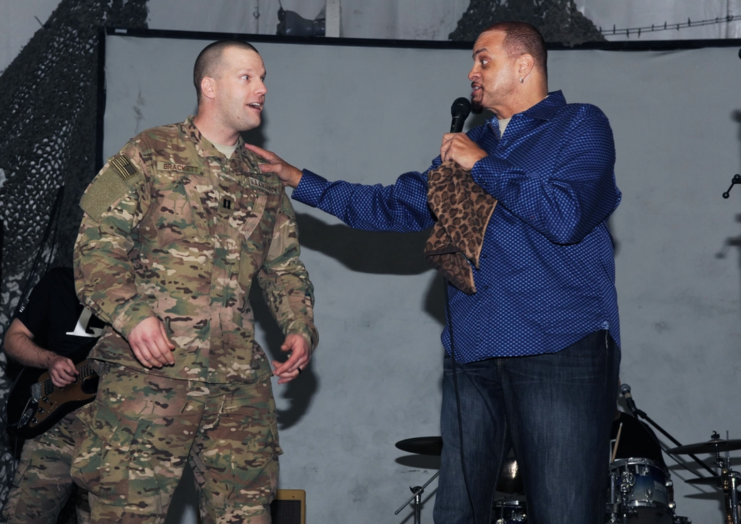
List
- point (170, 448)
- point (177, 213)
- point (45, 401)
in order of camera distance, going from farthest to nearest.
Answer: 1. point (45, 401)
2. point (177, 213)
3. point (170, 448)

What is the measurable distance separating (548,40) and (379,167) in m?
1.17

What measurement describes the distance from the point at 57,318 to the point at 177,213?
1756mm

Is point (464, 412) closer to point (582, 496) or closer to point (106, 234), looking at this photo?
point (582, 496)

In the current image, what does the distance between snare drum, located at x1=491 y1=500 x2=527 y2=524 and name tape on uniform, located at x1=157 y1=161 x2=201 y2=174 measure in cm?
213

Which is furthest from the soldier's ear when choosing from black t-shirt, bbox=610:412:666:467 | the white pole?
black t-shirt, bbox=610:412:666:467

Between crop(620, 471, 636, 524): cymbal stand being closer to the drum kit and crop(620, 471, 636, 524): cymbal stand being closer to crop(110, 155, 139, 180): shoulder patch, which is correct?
the drum kit

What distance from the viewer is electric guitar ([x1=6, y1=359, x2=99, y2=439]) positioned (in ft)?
12.1

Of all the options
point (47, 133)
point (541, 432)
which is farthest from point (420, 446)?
point (47, 133)

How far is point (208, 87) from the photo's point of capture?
2.71 metres

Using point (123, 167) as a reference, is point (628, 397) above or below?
below

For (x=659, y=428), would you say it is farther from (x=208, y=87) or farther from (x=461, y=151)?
(x=208, y=87)

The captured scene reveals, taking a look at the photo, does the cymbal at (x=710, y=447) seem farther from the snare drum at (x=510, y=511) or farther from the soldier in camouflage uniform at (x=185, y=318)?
the soldier in camouflage uniform at (x=185, y=318)

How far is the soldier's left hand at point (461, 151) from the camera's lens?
7.38 ft

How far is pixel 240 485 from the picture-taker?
8.05ft
